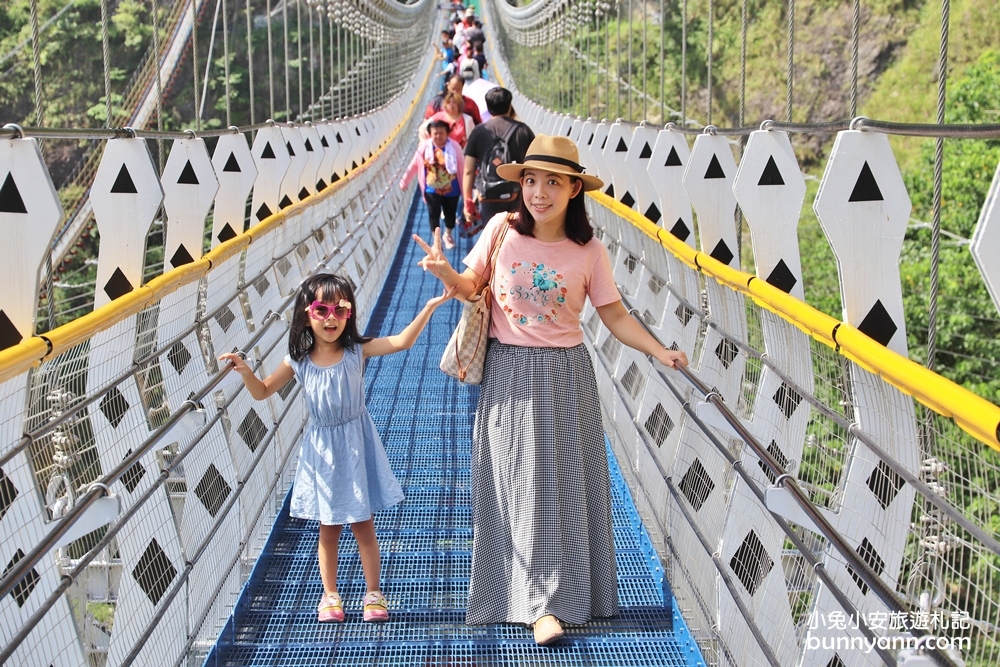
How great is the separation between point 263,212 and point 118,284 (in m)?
2.46

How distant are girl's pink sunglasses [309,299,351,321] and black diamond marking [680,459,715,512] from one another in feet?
3.26

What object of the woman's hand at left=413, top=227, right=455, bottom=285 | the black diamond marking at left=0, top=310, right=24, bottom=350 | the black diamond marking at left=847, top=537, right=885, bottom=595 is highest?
the woman's hand at left=413, top=227, right=455, bottom=285

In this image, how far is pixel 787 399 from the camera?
8.87ft

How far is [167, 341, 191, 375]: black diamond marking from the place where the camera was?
3.12 metres

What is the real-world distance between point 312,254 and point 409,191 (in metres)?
5.79

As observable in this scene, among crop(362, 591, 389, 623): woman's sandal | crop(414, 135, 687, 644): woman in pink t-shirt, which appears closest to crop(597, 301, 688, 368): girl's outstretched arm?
crop(414, 135, 687, 644): woman in pink t-shirt

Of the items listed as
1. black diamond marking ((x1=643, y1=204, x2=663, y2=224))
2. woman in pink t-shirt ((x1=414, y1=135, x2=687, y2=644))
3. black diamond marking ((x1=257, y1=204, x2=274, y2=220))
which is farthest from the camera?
black diamond marking ((x1=257, y1=204, x2=274, y2=220))

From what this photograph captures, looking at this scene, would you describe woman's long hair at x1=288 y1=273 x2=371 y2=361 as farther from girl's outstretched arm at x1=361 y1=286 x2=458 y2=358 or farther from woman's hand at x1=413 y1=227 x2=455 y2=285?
woman's hand at x1=413 y1=227 x2=455 y2=285

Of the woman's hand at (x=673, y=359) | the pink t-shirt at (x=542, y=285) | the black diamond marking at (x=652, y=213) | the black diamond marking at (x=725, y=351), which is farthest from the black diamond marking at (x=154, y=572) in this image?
the black diamond marking at (x=652, y=213)

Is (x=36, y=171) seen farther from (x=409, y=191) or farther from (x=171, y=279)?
(x=409, y=191)

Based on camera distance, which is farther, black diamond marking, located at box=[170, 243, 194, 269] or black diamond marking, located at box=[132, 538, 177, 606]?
black diamond marking, located at box=[170, 243, 194, 269]

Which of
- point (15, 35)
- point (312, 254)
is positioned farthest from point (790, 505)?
point (15, 35)

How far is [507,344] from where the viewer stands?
284 cm

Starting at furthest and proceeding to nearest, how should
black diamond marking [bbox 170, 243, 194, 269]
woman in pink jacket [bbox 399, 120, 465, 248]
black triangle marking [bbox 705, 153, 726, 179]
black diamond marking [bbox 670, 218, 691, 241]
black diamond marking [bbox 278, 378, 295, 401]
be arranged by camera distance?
woman in pink jacket [bbox 399, 120, 465, 248]
black diamond marking [bbox 670, 218, 691, 241]
black diamond marking [bbox 278, 378, 295, 401]
black diamond marking [bbox 170, 243, 194, 269]
black triangle marking [bbox 705, 153, 726, 179]
